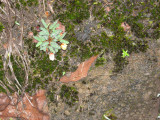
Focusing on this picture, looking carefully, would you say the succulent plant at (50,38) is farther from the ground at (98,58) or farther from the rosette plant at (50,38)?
the ground at (98,58)

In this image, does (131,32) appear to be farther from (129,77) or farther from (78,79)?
(78,79)

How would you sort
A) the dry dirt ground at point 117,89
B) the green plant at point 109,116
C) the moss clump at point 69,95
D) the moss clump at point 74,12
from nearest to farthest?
1. the moss clump at point 74,12
2. the dry dirt ground at point 117,89
3. the moss clump at point 69,95
4. the green plant at point 109,116

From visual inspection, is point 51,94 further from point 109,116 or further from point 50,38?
point 109,116

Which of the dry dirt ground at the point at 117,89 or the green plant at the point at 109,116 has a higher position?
the dry dirt ground at the point at 117,89

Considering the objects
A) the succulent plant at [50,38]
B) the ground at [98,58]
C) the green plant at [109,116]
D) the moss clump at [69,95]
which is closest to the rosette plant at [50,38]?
the succulent plant at [50,38]

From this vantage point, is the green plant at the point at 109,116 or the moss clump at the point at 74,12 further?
the green plant at the point at 109,116

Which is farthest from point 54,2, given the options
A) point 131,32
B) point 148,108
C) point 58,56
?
point 148,108

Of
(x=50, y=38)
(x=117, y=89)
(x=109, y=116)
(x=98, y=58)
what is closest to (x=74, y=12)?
(x=50, y=38)
